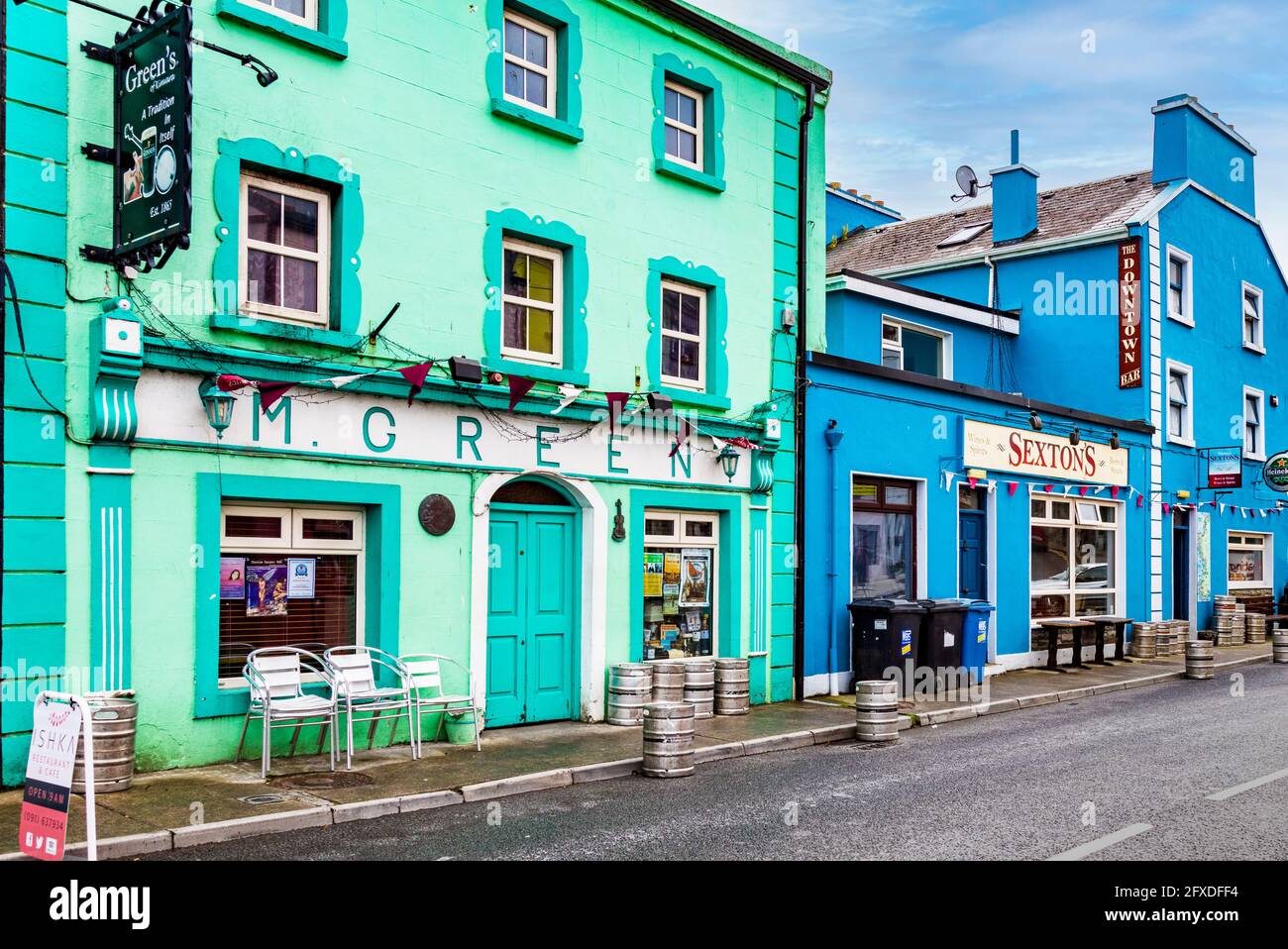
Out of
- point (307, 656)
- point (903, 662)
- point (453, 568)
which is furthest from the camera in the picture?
point (903, 662)

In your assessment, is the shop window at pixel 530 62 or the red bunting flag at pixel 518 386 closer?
the red bunting flag at pixel 518 386

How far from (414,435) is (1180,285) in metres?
18.7

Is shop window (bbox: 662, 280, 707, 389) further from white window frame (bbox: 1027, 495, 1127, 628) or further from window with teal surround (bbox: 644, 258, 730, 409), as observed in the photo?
white window frame (bbox: 1027, 495, 1127, 628)

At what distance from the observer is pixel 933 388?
1728 cm

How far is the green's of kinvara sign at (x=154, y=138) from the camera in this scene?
8383mm

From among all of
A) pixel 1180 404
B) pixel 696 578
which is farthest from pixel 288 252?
pixel 1180 404

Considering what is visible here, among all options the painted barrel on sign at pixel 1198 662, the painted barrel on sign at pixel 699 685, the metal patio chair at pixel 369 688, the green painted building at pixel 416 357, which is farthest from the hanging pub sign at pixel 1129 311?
the metal patio chair at pixel 369 688

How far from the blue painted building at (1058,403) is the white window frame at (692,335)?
190 cm

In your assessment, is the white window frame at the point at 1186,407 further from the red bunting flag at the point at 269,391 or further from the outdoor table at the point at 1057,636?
the red bunting flag at the point at 269,391

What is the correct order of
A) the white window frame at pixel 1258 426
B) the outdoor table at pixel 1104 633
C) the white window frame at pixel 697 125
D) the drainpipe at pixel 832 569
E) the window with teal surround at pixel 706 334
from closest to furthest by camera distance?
the window with teal surround at pixel 706 334, the white window frame at pixel 697 125, the drainpipe at pixel 832 569, the outdoor table at pixel 1104 633, the white window frame at pixel 1258 426

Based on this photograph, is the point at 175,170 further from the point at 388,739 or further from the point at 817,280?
the point at 817,280
